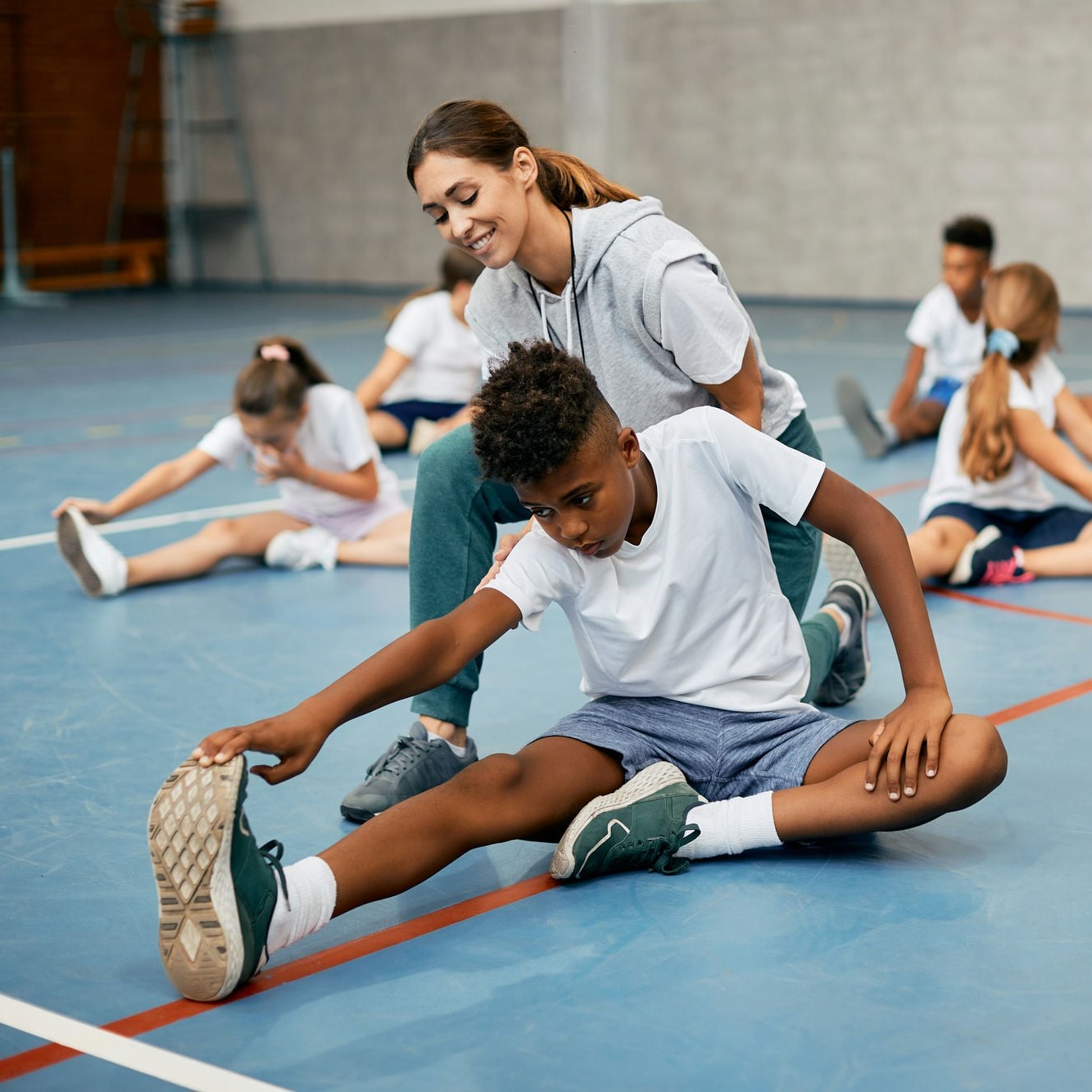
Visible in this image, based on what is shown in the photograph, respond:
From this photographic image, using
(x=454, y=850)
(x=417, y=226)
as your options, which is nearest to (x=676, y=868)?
(x=454, y=850)

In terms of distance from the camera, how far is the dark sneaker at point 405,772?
2.12m

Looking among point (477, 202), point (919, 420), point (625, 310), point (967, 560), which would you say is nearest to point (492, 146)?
point (477, 202)

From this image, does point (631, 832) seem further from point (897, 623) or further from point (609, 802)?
point (897, 623)

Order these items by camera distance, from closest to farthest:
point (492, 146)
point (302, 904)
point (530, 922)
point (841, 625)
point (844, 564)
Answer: point (302, 904) < point (530, 922) < point (492, 146) < point (841, 625) < point (844, 564)

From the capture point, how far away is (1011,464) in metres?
3.55

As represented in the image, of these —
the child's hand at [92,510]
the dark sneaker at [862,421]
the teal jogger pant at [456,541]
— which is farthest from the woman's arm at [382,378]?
the teal jogger pant at [456,541]

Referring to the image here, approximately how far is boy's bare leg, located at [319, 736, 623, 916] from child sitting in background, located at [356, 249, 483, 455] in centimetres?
321

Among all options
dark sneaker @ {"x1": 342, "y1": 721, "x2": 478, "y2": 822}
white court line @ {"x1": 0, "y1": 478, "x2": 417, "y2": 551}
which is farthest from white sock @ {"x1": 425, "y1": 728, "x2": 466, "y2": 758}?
white court line @ {"x1": 0, "y1": 478, "x2": 417, "y2": 551}

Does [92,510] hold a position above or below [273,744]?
below

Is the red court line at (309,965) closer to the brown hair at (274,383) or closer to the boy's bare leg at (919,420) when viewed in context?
the brown hair at (274,383)

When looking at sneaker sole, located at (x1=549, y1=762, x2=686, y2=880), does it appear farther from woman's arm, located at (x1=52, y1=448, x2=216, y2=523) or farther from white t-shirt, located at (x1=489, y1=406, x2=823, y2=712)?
woman's arm, located at (x1=52, y1=448, x2=216, y2=523)

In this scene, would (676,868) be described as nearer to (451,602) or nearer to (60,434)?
(451,602)

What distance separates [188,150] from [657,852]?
12324mm

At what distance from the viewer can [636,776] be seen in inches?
78.0
